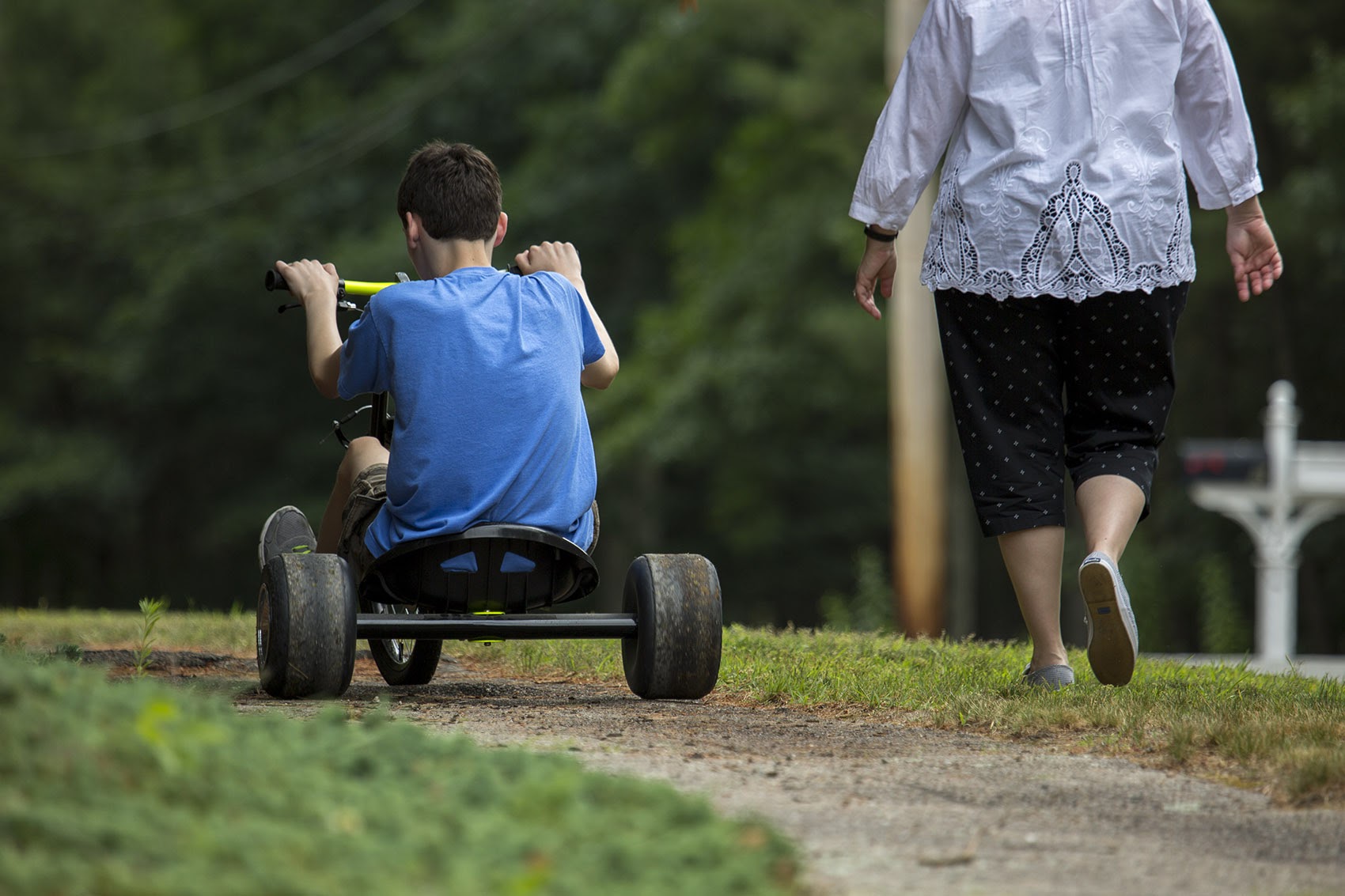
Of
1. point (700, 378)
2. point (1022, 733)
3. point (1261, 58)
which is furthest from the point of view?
point (700, 378)

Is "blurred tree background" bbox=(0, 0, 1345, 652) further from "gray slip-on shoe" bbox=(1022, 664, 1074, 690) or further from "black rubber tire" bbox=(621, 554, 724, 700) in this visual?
"black rubber tire" bbox=(621, 554, 724, 700)

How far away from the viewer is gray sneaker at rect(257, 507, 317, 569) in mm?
4594

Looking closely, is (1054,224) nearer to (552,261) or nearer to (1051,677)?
(1051,677)

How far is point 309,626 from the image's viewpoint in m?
3.80

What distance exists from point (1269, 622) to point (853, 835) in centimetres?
1441

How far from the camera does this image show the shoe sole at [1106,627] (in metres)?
3.79

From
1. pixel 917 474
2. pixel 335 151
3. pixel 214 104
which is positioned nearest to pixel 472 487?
pixel 917 474

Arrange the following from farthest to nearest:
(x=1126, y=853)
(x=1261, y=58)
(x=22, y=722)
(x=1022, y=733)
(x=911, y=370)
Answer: (x=1261, y=58) < (x=911, y=370) < (x=1022, y=733) < (x=1126, y=853) < (x=22, y=722)

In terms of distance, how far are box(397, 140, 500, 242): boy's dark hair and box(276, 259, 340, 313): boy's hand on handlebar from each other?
261mm

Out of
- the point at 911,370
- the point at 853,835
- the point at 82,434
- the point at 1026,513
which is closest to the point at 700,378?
the point at 911,370

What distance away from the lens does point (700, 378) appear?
21.9 m

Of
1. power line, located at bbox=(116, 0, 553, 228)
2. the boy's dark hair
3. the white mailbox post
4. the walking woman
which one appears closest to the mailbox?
the white mailbox post

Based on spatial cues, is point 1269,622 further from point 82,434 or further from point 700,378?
point 82,434

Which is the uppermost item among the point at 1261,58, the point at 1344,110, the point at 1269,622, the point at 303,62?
the point at 303,62
